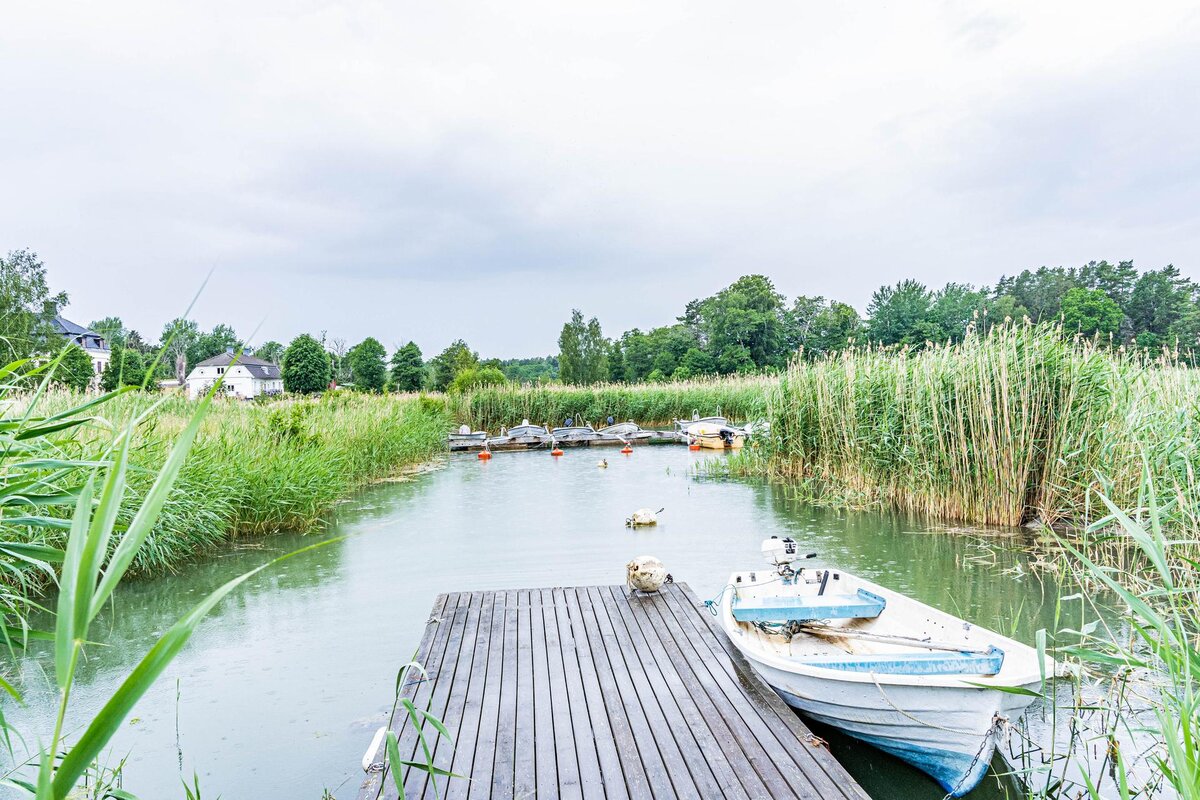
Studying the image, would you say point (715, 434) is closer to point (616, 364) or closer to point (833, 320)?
point (616, 364)

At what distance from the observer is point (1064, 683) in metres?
4.02

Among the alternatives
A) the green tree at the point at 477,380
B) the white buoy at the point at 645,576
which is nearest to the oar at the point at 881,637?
the white buoy at the point at 645,576

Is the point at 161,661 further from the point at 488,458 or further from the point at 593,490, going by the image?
the point at 488,458

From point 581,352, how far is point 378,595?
108 feet

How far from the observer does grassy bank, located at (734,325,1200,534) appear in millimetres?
7336

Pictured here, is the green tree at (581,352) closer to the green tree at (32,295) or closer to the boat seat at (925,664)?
the green tree at (32,295)

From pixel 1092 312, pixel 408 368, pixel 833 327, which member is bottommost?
pixel 408 368

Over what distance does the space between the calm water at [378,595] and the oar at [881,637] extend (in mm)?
584

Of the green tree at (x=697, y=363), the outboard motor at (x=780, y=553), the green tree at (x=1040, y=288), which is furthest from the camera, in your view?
the green tree at (x=1040, y=288)

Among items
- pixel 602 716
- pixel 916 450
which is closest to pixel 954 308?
pixel 916 450

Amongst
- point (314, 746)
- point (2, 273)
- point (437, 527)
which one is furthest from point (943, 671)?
point (2, 273)

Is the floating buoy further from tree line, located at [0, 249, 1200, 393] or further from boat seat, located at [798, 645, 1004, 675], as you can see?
tree line, located at [0, 249, 1200, 393]

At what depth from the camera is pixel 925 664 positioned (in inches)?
138

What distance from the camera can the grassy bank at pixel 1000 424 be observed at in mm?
7336
